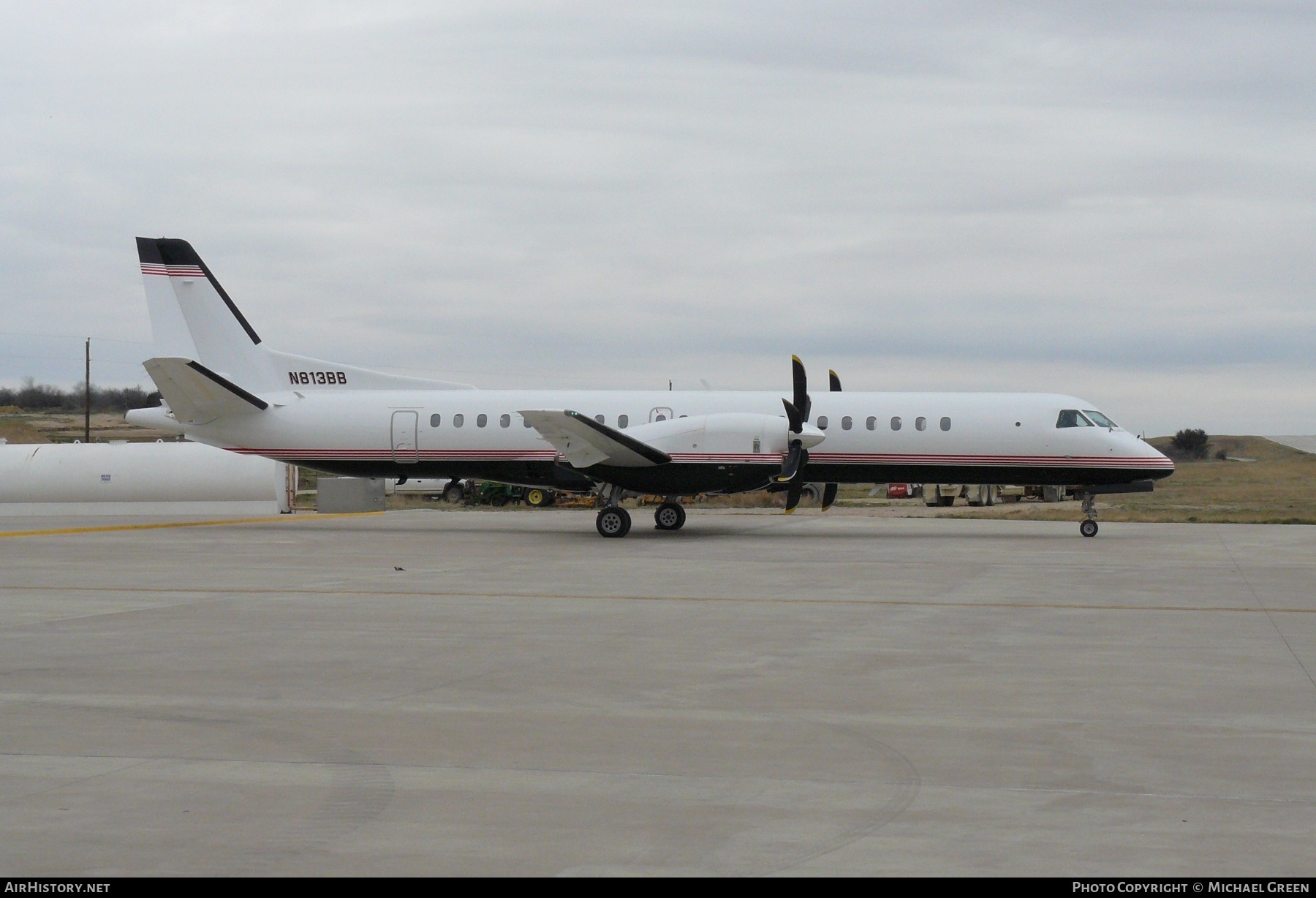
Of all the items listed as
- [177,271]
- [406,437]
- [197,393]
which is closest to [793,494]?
[406,437]

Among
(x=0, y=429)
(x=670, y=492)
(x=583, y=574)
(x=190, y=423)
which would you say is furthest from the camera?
(x=0, y=429)

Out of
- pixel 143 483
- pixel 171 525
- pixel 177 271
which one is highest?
pixel 177 271

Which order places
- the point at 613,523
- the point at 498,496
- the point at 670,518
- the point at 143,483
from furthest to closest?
the point at 498,496 → the point at 143,483 → the point at 670,518 → the point at 613,523

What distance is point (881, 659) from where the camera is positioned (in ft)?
33.6

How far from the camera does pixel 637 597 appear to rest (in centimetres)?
1472

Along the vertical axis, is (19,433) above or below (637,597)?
above

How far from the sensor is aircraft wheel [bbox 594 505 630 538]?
81.9 feet

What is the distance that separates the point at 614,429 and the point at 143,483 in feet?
63.8

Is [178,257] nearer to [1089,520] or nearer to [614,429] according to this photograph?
[614,429]

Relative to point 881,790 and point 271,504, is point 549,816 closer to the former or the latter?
point 881,790

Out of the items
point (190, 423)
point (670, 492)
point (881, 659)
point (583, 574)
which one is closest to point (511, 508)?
point (190, 423)

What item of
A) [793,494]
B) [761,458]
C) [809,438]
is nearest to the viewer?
[761,458]

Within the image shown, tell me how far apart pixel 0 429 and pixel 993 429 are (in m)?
72.4

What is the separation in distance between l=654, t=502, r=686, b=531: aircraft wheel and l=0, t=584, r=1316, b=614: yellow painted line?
39.4 feet
